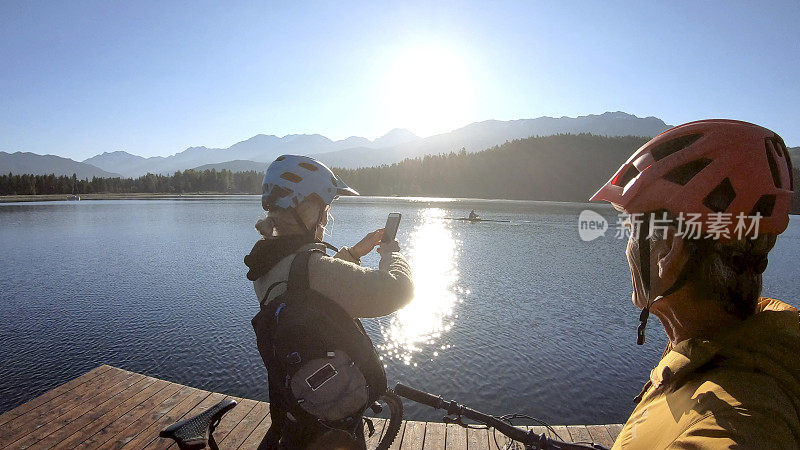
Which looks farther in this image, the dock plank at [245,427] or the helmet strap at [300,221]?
the dock plank at [245,427]

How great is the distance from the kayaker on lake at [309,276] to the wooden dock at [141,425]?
13.5 feet

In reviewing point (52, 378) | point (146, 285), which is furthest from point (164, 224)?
point (52, 378)

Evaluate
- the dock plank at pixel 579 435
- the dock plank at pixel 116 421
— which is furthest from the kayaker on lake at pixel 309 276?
the dock plank at pixel 116 421

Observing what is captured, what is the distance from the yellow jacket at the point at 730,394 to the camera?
131 centimetres

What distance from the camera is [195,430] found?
3.00m

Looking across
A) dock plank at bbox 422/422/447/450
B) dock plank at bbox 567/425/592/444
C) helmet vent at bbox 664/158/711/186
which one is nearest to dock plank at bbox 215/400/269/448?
dock plank at bbox 422/422/447/450

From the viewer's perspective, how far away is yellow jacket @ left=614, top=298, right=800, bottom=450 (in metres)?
1.31

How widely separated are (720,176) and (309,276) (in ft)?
9.40

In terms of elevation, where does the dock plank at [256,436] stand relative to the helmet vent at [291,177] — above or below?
below

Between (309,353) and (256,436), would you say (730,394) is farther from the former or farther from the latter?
(256,436)

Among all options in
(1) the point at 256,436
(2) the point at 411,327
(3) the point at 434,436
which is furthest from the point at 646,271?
(2) the point at 411,327

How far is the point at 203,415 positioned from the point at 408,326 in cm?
1856

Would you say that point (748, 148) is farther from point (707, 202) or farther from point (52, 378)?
point (52, 378)

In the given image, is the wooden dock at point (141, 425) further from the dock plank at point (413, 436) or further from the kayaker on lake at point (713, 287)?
the kayaker on lake at point (713, 287)
